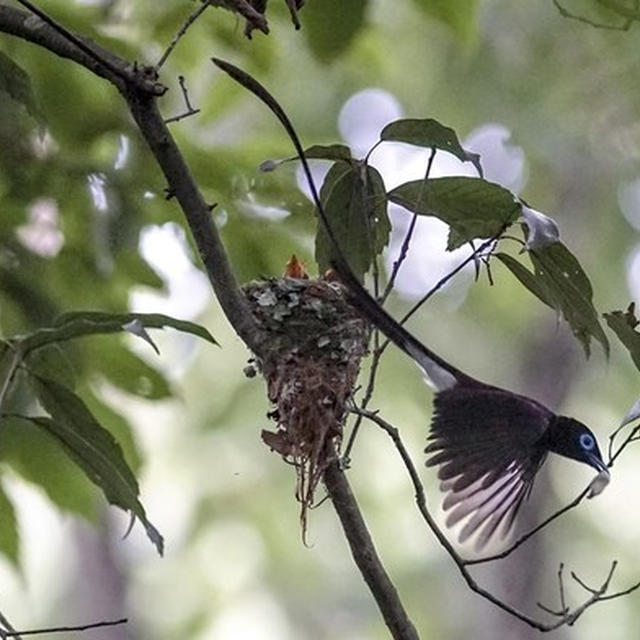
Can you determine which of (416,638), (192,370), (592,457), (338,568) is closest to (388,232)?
(592,457)

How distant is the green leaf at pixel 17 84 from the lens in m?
1.62

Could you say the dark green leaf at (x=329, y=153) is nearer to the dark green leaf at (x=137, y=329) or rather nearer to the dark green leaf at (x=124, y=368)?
the dark green leaf at (x=137, y=329)

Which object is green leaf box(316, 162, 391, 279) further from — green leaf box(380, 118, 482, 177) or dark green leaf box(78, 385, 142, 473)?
dark green leaf box(78, 385, 142, 473)

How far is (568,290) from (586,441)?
0.65 feet

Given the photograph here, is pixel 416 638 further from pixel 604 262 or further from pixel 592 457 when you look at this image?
pixel 604 262

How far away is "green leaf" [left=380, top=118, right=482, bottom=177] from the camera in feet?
4.42

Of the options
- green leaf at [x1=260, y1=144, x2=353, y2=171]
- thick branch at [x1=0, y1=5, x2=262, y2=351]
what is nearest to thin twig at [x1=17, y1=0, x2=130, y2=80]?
thick branch at [x1=0, y1=5, x2=262, y2=351]

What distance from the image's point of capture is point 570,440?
1.48 meters

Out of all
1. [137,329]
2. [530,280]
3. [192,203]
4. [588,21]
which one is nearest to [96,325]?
[137,329]

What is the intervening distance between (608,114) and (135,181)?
254 centimetres

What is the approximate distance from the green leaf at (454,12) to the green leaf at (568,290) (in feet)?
1.80

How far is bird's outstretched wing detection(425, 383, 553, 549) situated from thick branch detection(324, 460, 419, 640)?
0.12 m

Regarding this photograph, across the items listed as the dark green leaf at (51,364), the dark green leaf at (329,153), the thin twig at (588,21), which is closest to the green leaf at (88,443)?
the dark green leaf at (51,364)

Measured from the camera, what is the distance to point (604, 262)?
18.1 feet
